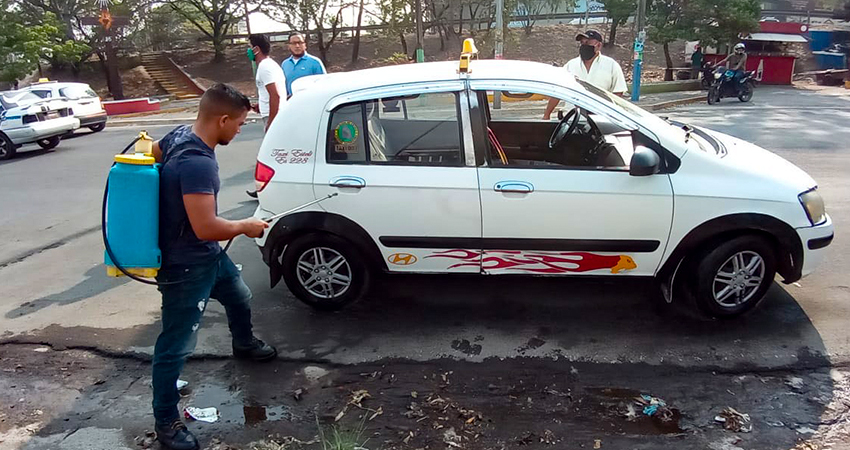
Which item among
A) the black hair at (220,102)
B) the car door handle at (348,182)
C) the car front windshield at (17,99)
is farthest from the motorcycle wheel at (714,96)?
the black hair at (220,102)

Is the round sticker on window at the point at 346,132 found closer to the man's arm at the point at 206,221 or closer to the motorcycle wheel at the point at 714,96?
the man's arm at the point at 206,221

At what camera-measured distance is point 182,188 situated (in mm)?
2797

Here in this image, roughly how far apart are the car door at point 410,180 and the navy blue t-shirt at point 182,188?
1307mm

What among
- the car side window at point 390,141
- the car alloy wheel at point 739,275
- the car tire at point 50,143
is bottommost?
the car alloy wheel at point 739,275

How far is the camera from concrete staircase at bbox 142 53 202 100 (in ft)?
100

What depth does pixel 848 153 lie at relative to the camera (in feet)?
30.8

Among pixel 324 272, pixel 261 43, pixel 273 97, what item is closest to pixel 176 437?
pixel 324 272

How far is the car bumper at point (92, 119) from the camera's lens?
15.4 meters

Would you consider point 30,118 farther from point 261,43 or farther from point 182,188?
point 182,188

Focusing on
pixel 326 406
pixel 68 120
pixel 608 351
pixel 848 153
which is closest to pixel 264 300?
pixel 326 406

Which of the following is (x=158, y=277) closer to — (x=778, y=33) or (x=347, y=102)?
(x=347, y=102)

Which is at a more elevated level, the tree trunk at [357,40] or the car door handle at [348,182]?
the tree trunk at [357,40]

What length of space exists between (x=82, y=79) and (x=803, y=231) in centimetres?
3675

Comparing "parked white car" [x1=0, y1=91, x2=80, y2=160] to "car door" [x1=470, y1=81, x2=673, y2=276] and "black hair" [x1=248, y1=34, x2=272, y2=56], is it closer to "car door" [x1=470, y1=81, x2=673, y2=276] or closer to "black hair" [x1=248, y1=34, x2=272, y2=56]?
"black hair" [x1=248, y1=34, x2=272, y2=56]
